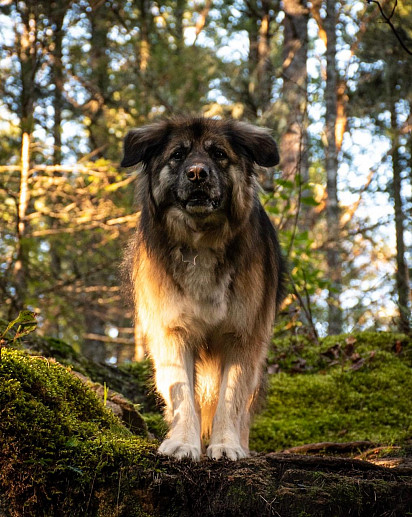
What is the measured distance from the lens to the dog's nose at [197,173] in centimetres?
399

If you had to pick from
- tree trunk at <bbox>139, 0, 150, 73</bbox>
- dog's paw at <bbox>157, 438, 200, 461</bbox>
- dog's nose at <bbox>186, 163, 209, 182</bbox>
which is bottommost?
dog's paw at <bbox>157, 438, 200, 461</bbox>

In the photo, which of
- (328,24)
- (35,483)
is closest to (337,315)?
(328,24)

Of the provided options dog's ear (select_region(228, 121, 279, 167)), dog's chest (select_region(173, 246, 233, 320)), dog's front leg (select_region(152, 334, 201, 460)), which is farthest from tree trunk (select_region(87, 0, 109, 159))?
dog's front leg (select_region(152, 334, 201, 460))

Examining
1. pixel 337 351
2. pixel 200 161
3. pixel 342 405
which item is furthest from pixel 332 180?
pixel 200 161

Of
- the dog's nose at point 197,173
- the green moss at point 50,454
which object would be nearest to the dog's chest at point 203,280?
the dog's nose at point 197,173

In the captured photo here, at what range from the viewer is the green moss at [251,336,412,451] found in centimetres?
559

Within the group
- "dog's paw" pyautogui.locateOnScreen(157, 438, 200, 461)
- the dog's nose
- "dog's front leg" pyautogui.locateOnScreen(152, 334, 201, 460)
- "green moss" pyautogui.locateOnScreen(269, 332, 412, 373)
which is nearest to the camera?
"dog's paw" pyautogui.locateOnScreen(157, 438, 200, 461)

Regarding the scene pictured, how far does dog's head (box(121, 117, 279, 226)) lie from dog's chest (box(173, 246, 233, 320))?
0.29 meters

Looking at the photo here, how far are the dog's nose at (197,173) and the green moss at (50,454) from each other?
5.54ft

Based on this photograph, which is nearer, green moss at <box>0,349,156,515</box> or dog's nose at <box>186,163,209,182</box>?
green moss at <box>0,349,156,515</box>

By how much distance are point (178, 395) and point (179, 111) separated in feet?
18.9

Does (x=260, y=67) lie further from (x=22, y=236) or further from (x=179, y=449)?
(x=179, y=449)

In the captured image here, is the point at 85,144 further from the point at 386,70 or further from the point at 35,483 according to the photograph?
the point at 35,483

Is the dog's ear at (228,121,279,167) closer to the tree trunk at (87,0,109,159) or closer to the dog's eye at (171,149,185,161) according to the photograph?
the dog's eye at (171,149,185,161)
